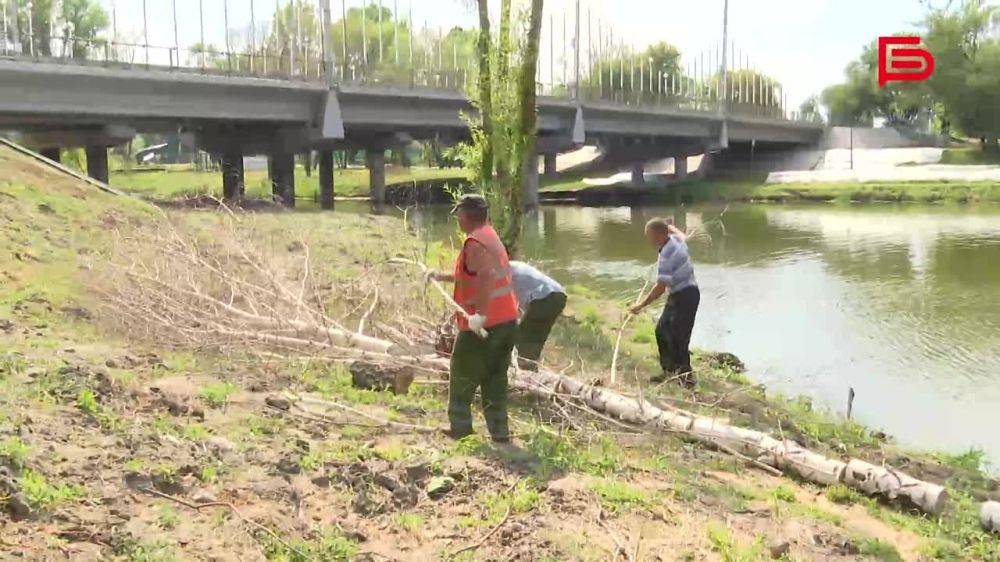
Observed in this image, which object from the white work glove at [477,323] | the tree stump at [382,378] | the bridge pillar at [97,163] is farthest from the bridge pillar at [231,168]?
the white work glove at [477,323]

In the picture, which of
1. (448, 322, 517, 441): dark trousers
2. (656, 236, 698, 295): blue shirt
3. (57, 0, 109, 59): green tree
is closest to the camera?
(448, 322, 517, 441): dark trousers

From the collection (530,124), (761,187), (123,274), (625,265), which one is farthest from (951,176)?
(123,274)

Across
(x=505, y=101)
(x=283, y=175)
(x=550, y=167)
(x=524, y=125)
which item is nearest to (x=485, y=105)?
(x=505, y=101)

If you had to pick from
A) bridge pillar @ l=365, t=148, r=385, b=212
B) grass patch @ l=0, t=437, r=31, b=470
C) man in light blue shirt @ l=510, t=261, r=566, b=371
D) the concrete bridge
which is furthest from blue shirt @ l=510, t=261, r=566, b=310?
bridge pillar @ l=365, t=148, r=385, b=212

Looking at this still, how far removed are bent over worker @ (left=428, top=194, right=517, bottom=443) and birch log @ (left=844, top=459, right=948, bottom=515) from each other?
217 centimetres

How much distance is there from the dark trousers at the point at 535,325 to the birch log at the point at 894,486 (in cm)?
254

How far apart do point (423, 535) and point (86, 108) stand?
21642 mm

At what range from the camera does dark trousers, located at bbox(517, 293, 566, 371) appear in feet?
24.8

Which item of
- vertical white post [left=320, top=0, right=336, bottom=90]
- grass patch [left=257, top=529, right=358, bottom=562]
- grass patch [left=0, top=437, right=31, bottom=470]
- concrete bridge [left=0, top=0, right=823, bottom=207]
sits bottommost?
grass patch [left=257, top=529, right=358, bottom=562]

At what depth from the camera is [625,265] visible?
21.2 meters

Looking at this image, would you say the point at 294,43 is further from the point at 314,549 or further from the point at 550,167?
the point at 550,167

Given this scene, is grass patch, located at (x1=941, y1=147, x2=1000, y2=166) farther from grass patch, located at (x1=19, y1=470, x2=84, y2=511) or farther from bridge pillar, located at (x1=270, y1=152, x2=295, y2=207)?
grass patch, located at (x1=19, y1=470, x2=84, y2=511)

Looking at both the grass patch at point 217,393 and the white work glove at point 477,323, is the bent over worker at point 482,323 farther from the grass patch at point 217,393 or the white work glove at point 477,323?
the grass patch at point 217,393

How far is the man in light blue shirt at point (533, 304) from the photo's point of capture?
24.7 feet
